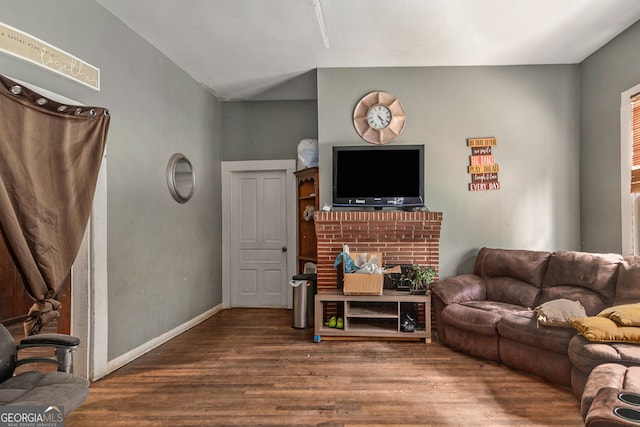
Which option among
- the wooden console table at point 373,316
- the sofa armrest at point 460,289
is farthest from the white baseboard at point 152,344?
the sofa armrest at point 460,289

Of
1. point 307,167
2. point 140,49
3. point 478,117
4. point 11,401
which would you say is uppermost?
point 140,49

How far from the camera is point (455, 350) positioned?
3.93 meters

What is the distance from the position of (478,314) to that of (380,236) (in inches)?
53.0

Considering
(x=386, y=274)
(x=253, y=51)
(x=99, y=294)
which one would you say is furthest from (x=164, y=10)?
(x=386, y=274)

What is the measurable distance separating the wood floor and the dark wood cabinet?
1.59 meters

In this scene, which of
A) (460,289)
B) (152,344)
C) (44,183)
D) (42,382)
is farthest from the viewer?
(460,289)

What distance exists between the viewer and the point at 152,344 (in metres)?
4.00

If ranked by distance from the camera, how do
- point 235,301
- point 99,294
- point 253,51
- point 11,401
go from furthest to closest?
point 235,301 < point 253,51 < point 99,294 < point 11,401

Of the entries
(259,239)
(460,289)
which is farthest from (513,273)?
(259,239)

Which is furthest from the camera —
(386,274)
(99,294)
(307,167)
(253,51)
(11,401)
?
(307,167)

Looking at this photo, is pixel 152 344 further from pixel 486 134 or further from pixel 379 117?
pixel 486 134

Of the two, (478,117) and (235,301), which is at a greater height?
(478,117)

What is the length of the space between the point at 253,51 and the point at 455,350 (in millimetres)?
3700

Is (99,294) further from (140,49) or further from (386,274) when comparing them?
(386,274)
